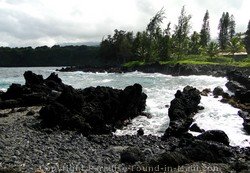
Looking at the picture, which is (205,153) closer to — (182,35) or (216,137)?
(216,137)

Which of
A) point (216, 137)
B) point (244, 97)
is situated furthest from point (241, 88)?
point (216, 137)

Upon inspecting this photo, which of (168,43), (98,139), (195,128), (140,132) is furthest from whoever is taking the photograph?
(168,43)

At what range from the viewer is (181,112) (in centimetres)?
3344

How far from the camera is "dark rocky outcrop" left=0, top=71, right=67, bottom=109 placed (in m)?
39.1

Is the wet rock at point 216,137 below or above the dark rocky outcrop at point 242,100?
above

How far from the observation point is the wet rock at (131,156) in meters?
20.8

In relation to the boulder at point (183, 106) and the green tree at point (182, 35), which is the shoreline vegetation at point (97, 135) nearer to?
the boulder at point (183, 106)

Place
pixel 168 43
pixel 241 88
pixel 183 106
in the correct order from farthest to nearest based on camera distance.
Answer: pixel 168 43 < pixel 241 88 < pixel 183 106

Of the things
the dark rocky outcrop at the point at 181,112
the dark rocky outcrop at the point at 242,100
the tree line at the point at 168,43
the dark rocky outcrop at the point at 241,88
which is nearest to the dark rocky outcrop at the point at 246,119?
the dark rocky outcrop at the point at 242,100

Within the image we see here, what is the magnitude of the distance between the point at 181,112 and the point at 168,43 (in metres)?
92.8

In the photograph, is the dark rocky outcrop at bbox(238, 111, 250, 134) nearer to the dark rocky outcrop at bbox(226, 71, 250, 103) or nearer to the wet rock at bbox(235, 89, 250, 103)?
the wet rock at bbox(235, 89, 250, 103)

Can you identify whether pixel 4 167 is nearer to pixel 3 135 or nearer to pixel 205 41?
pixel 3 135

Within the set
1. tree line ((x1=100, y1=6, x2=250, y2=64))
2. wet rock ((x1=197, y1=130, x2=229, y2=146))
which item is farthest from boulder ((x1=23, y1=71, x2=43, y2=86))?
tree line ((x1=100, y1=6, x2=250, y2=64))

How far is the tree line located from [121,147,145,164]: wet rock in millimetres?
100339
